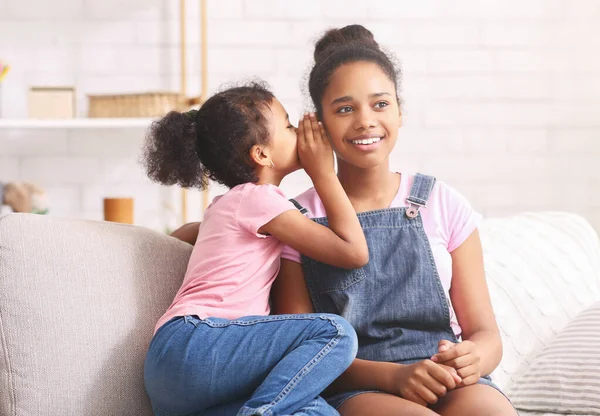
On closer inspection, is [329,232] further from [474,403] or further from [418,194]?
[474,403]

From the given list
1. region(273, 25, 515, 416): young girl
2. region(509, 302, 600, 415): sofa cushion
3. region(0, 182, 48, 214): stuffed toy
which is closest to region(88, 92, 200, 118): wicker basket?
region(0, 182, 48, 214): stuffed toy

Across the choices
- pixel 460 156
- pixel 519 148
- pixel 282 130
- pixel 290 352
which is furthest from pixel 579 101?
pixel 290 352

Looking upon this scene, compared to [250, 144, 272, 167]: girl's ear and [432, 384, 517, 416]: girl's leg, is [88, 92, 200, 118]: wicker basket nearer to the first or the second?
[250, 144, 272, 167]: girl's ear

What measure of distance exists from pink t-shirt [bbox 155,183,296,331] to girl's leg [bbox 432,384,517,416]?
352 millimetres

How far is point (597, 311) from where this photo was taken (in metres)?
1.86

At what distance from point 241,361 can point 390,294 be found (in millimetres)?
345

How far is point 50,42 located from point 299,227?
7.45 feet

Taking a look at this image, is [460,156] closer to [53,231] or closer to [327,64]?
[327,64]

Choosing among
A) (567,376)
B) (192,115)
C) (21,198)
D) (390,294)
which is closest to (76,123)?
(21,198)

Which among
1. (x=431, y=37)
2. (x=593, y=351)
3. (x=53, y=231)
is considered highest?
(x=431, y=37)

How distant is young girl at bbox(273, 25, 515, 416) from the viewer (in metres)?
1.51

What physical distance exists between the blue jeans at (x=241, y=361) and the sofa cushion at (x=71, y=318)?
82mm

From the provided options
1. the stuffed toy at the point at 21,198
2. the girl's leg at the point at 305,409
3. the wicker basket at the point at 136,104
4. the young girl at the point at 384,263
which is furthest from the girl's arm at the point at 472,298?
the stuffed toy at the point at 21,198

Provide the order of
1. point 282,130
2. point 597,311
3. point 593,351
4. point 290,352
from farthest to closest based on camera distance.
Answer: point 597,311, point 593,351, point 282,130, point 290,352
